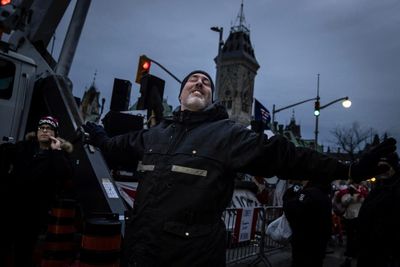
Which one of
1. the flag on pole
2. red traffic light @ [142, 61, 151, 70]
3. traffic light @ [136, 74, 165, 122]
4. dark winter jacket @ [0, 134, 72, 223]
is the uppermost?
red traffic light @ [142, 61, 151, 70]

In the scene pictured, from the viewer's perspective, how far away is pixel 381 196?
5148 millimetres

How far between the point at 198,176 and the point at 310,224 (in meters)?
3.81

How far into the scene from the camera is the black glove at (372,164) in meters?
2.11

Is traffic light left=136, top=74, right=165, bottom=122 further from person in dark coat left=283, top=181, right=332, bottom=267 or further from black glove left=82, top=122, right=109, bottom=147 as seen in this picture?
black glove left=82, top=122, right=109, bottom=147

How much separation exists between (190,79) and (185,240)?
4.51ft

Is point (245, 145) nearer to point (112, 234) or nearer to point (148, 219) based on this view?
point (148, 219)

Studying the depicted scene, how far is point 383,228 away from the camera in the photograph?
498cm

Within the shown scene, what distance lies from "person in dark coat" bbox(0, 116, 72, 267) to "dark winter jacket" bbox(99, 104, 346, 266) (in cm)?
182

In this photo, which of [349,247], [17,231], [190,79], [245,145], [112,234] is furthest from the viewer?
[349,247]

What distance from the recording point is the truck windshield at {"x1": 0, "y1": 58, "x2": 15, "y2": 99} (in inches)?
190

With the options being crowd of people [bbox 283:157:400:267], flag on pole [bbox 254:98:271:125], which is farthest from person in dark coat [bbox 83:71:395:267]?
flag on pole [bbox 254:98:271:125]

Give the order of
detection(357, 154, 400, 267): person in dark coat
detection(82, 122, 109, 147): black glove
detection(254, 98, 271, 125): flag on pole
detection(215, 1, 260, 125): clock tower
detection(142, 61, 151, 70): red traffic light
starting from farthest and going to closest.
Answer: detection(215, 1, 260, 125): clock tower → detection(142, 61, 151, 70): red traffic light → detection(254, 98, 271, 125): flag on pole → detection(357, 154, 400, 267): person in dark coat → detection(82, 122, 109, 147): black glove

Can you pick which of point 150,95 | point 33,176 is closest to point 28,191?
point 33,176

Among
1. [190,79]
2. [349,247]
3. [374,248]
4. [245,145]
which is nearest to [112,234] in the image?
[245,145]
